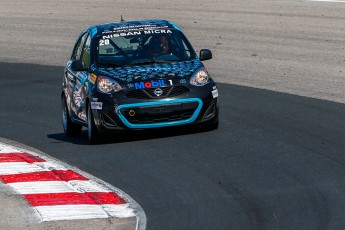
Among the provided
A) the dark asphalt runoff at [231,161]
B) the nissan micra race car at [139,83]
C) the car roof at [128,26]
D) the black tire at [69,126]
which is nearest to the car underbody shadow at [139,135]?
the dark asphalt runoff at [231,161]

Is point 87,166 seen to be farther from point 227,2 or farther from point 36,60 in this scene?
point 227,2

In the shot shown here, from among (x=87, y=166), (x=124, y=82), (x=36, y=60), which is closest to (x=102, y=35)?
(x=124, y=82)

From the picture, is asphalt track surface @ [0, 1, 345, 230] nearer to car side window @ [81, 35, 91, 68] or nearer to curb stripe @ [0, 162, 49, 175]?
curb stripe @ [0, 162, 49, 175]

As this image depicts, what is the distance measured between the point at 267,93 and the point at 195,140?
13.6 feet

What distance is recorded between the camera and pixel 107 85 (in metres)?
14.9

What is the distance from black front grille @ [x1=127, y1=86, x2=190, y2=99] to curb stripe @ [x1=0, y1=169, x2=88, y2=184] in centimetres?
200

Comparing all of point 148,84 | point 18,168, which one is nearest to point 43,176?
point 18,168

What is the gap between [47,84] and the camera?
21.2 metres

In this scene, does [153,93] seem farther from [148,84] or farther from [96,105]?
[96,105]

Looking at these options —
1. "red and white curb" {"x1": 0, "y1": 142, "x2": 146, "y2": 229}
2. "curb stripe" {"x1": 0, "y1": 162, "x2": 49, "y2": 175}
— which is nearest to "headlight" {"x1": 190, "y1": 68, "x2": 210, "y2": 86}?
"red and white curb" {"x1": 0, "y1": 142, "x2": 146, "y2": 229}

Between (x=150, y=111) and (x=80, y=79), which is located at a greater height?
(x=80, y=79)

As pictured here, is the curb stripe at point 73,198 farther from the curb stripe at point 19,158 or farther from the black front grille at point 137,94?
the black front grille at point 137,94

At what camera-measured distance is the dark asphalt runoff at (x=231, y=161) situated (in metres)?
10.5

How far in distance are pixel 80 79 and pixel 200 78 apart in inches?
66.1
